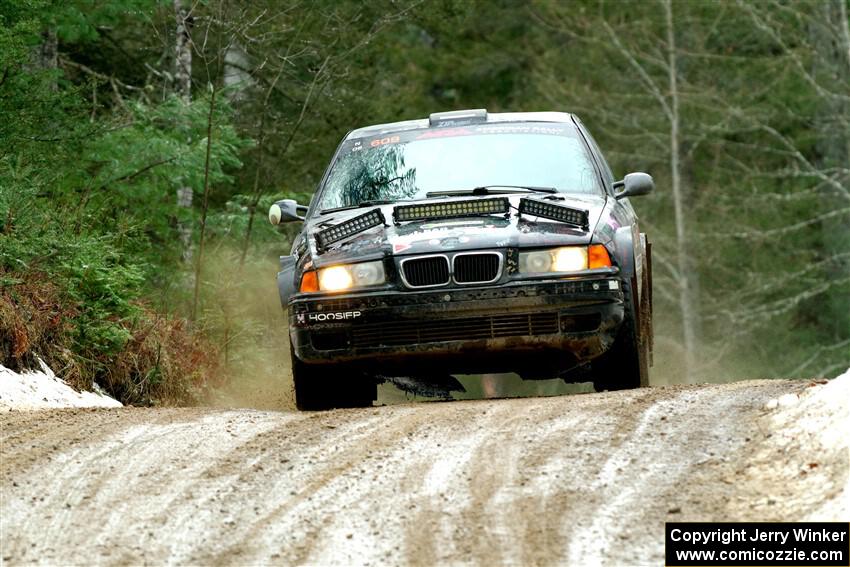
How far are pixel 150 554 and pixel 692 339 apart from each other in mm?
29362

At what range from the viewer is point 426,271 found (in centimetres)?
880

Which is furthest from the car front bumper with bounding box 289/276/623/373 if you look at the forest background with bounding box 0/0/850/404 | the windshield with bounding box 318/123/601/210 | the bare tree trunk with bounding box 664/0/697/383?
the bare tree trunk with bounding box 664/0/697/383

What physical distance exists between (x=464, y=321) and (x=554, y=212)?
0.87 m

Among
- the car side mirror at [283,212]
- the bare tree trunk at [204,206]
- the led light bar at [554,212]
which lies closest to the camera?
the led light bar at [554,212]

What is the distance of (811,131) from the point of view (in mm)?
35906

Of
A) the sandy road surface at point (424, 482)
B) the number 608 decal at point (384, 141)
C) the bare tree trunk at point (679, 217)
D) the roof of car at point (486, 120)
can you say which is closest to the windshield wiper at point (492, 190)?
the number 608 decal at point (384, 141)

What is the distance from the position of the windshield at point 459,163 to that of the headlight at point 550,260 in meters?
1.23

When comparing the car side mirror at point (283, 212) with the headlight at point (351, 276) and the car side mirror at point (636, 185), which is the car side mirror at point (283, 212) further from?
the car side mirror at point (636, 185)

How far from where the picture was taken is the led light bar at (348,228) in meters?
9.14

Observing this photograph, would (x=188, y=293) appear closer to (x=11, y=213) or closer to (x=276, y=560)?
(x=11, y=213)

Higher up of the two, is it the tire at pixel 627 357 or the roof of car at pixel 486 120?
the roof of car at pixel 486 120

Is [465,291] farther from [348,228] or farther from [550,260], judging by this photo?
[348,228]

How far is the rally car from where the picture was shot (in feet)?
28.7

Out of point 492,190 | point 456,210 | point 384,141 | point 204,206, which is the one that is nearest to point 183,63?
point 204,206
